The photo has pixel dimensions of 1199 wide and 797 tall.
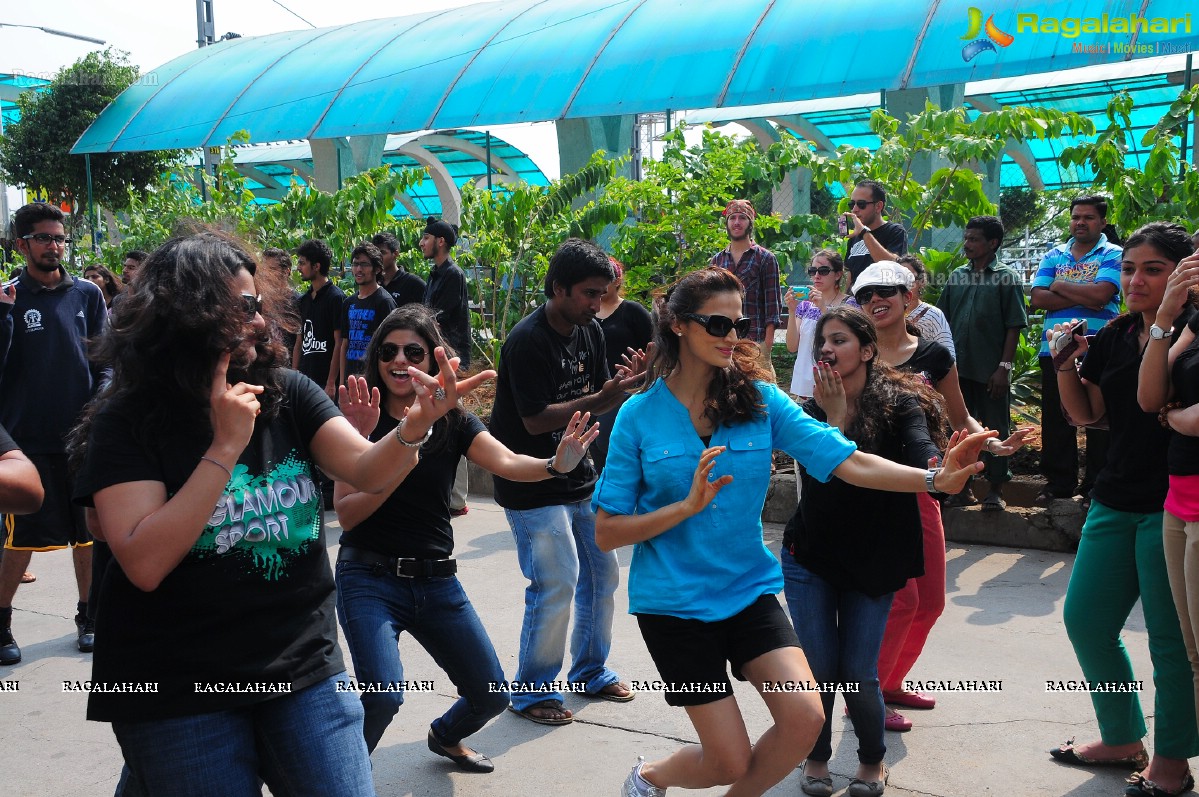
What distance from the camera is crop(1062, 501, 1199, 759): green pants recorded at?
3795 millimetres

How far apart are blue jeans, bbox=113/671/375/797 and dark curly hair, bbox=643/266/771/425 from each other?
1.41 meters

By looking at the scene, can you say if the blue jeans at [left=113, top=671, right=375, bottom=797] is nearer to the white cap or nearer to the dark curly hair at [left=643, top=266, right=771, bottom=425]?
the dark curly hair at [left=643, top=266, right=771, bottom=425]

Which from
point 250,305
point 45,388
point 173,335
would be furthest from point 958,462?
point 45,388

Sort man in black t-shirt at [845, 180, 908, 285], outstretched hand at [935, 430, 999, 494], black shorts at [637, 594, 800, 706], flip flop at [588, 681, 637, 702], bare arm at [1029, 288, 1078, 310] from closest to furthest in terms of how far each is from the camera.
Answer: black shorts at [637, 594, 800, 706], outstretched hand at [935, 430, 999, 494], flip flop at [588, 681, 637, 702], bare arm at [1029, 288, 1078, 310], man in black t-shirt at [845, 180, 908, 285]

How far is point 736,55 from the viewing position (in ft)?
46.3

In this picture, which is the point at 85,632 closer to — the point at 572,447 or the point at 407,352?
the point at 407,352

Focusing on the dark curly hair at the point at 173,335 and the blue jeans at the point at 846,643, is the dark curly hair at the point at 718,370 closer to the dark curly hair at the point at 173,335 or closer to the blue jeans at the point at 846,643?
Result: the blue jeans at the point at 846,643

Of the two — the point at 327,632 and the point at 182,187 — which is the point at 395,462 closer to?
the point at 327,632

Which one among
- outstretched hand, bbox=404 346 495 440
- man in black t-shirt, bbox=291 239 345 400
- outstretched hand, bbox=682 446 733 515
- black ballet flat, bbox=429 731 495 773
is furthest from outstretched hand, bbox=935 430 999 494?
man in black t-shirt, bbox=291 239 345 400

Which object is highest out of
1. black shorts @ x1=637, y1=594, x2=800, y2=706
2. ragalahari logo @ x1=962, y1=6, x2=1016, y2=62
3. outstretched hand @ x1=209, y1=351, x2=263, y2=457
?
ragalahari logo @ x1=962, y1=6, x2=1016, y2=62

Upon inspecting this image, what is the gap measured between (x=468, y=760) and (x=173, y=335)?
2.39 m

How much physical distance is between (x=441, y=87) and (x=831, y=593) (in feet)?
47.0

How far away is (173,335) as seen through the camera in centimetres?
244

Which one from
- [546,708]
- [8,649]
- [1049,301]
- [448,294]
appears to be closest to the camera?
[546,708]
